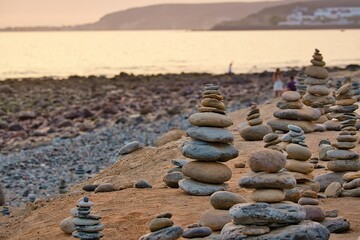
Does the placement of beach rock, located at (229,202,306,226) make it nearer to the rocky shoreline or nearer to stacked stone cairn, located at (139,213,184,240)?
stacked stone cairn, located at (139,213,184,240)

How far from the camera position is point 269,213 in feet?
30.5

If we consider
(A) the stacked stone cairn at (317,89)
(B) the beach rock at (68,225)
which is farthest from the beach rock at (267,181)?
(A) the stacked stone cairn at (317,89)

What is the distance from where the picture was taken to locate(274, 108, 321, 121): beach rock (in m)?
17.0

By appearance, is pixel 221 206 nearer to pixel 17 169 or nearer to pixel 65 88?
pixel 17 169

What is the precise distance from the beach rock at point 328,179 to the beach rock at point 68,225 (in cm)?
340

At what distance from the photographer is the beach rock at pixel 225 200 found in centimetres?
1062

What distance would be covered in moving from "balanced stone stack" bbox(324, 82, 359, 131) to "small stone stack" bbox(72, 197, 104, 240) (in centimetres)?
705

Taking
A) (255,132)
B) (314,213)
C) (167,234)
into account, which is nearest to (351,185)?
(314,213)

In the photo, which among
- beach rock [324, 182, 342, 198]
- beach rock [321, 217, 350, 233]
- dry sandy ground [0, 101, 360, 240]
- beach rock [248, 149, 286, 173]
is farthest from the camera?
beach rock [324, 182, 342, 198]

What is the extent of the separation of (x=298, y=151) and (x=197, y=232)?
3081mm

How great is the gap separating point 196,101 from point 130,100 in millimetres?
2957

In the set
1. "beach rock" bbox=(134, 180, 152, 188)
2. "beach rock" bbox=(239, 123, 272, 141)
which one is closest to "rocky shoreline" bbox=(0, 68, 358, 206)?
"beach rock" bbox=(239, 123, 272, 141)

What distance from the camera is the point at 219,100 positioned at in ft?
42.0

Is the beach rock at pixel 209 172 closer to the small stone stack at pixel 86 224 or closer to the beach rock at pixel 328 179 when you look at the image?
the beach rock at pixel 328 179
